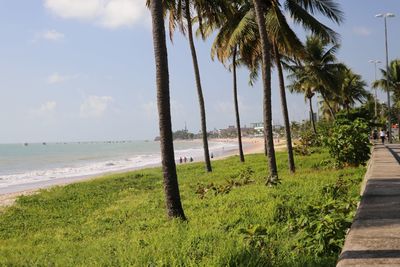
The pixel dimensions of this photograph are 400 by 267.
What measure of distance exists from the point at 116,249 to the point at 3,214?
10465 mm

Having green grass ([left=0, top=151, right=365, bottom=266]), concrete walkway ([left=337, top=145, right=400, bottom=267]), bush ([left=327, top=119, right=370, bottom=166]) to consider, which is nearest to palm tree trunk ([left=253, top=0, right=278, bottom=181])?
green grass ([left=0, top=151, right=365, bottom=266])

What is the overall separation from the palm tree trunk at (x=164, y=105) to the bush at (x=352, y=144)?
29.2 feet

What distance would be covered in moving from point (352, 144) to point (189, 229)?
401 inches

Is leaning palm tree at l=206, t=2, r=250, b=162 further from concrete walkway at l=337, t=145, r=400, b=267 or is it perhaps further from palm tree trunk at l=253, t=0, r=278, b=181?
concrete walkway at l=337, t=145, r=400, b=267

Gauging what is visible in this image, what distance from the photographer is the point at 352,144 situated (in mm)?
16266

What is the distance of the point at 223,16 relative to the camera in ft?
70.8

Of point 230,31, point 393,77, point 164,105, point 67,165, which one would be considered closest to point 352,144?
point 230,31

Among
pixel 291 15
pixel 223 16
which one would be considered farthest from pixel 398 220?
pixel 223 16

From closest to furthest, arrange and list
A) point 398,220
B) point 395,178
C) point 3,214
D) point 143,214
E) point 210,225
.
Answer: point 398,220, point 210,225, point 395,178, point 143,214, point 3,214

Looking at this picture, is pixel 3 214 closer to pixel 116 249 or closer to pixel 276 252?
pixel 116 249

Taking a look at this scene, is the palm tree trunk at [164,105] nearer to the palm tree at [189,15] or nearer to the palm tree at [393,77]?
the palm tree at [189,15]

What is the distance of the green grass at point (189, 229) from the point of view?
221 inches

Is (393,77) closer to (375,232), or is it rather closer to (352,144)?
(352,144)

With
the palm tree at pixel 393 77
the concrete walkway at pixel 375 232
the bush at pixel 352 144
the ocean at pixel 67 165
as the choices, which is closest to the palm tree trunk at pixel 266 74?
the bush at pixel 352 144
